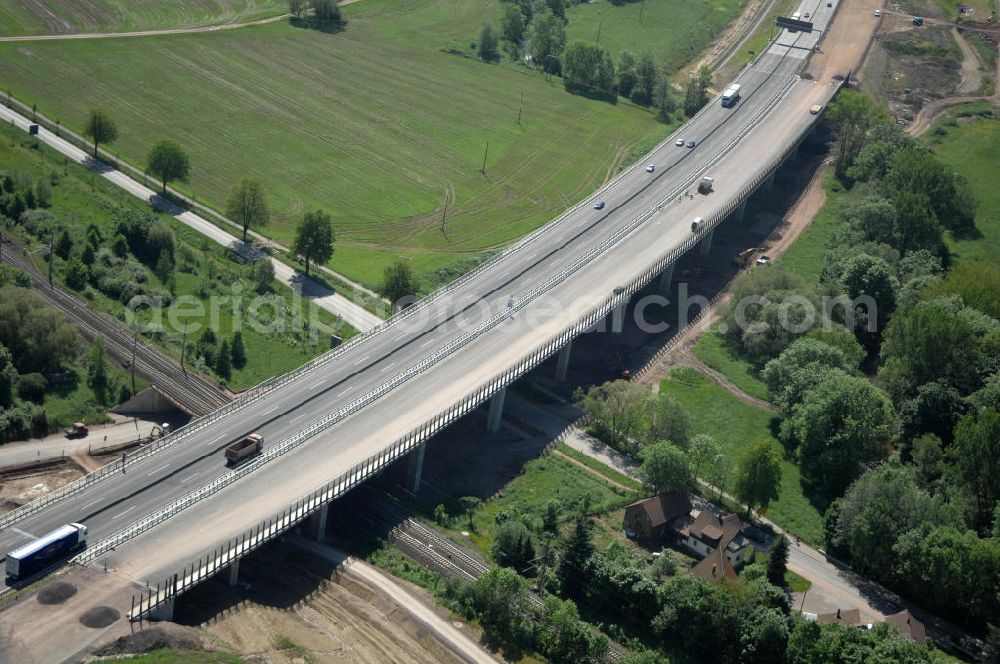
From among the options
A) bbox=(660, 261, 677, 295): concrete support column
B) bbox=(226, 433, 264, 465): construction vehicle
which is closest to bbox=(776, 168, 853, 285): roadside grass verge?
bbox=(660, 261, 677, 295): concrete support column

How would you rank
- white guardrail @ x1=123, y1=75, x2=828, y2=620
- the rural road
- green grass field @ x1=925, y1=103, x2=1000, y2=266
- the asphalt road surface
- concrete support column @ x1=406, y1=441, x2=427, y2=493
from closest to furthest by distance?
1. white guardrail @ x1=123, y1=75, x2=828, y2=620
2. the asphalt road surface
3. concrete support column @ x1=406, y1=441, x2=427, y2=493
4. the rural road
5. green grass field @ x1=925, y1=103, x2=1000, y2=266

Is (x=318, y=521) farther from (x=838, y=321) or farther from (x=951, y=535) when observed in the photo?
(x=838, y=321)

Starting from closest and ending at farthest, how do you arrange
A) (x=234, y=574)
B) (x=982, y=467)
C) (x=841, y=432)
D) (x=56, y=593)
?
(x=56, y=593) → (x=234, y=574) → (x=982, y=467) → (x=841, y=432)

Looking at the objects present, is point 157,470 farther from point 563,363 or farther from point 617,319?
point 617,319

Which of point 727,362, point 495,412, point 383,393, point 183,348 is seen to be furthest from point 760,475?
point 183,348

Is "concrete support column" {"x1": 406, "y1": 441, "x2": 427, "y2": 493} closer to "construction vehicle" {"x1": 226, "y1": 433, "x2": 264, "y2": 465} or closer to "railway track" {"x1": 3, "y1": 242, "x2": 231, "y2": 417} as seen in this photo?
"construction vehicle" {"x1": 226, "y1": 433, "x2": 264, "y2": 465}

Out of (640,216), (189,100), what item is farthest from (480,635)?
(189,100)
